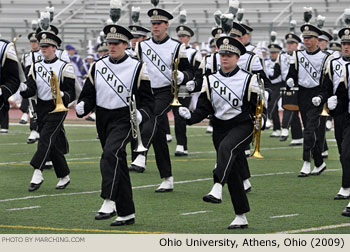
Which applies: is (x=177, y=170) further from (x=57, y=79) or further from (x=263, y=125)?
(x=263, y=125)

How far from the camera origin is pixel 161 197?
1173 cm

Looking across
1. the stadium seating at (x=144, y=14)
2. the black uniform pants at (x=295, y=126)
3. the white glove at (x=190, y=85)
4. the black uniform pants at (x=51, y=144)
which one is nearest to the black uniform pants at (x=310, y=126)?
the white glove at (x=190, y=85)

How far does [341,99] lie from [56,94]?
354cm

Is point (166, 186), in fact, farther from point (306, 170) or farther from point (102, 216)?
point (102, 216)

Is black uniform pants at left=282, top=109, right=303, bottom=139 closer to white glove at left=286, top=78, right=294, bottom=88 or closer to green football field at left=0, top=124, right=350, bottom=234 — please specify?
green football field at left=0, top=124, right=350, bottom=234

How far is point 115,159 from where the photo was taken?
360 inches

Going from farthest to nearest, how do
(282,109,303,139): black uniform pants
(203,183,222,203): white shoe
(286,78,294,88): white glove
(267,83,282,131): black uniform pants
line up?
(267,83,282,131): black uniform pants < (282,109,303,139): black uniform pants < (286,78,294,88): white glove < (203,183,222,203): white shoe

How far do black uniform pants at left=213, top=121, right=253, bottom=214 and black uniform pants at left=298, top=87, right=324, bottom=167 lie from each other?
459cm

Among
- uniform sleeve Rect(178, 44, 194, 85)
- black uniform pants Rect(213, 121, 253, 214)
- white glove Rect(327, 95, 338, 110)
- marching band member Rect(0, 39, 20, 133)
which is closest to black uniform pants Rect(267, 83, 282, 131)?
uniform sleeve Rect(178, 44, 194, 85)

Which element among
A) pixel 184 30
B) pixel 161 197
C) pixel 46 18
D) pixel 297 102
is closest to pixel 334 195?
pixel 161 197

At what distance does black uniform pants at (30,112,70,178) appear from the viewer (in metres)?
12.2

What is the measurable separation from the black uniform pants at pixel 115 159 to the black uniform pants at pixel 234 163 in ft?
2.84

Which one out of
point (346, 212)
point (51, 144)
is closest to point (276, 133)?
point (51, 144)

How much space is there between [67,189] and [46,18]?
2.82 m
